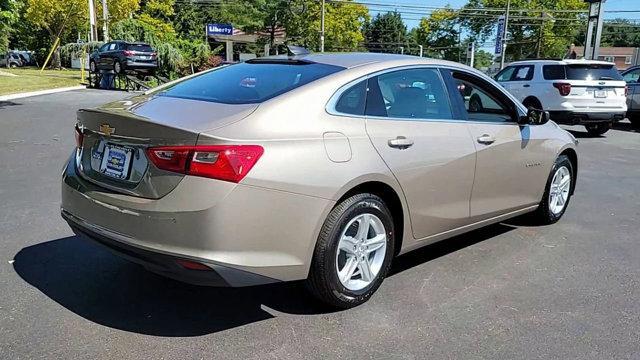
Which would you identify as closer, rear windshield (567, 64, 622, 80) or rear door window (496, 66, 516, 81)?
rear windshield (567, 64, 622, 80)

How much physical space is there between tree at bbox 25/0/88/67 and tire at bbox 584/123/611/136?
3574 centimetres

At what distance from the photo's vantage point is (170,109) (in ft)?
10.9

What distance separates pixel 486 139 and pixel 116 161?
277cm

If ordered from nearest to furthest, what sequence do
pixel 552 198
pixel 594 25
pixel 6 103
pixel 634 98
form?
pixel 552 198 < pixel 634 98 < pixel 6 103 < pixel 594 25

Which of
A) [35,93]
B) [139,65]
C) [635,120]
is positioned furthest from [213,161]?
[139,65]

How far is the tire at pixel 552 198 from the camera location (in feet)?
17.7

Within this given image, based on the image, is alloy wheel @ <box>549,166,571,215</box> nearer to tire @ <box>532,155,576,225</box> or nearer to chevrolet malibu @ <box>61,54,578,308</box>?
tire @ <box>532,155,576,225</box>

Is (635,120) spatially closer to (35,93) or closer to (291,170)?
(291,170)

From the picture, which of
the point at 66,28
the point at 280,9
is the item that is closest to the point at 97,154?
the point at 66,28

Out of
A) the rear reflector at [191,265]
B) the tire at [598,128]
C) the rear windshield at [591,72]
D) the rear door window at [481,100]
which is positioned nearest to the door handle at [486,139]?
the rear door window at [481,100]

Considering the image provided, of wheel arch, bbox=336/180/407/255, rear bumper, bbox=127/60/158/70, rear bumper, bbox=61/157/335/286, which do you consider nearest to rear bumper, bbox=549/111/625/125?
wheel arch, bbox=336/180/407/255

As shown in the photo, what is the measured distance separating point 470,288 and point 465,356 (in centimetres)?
99

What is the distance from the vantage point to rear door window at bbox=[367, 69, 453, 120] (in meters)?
3.74

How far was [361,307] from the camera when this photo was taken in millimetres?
3621
